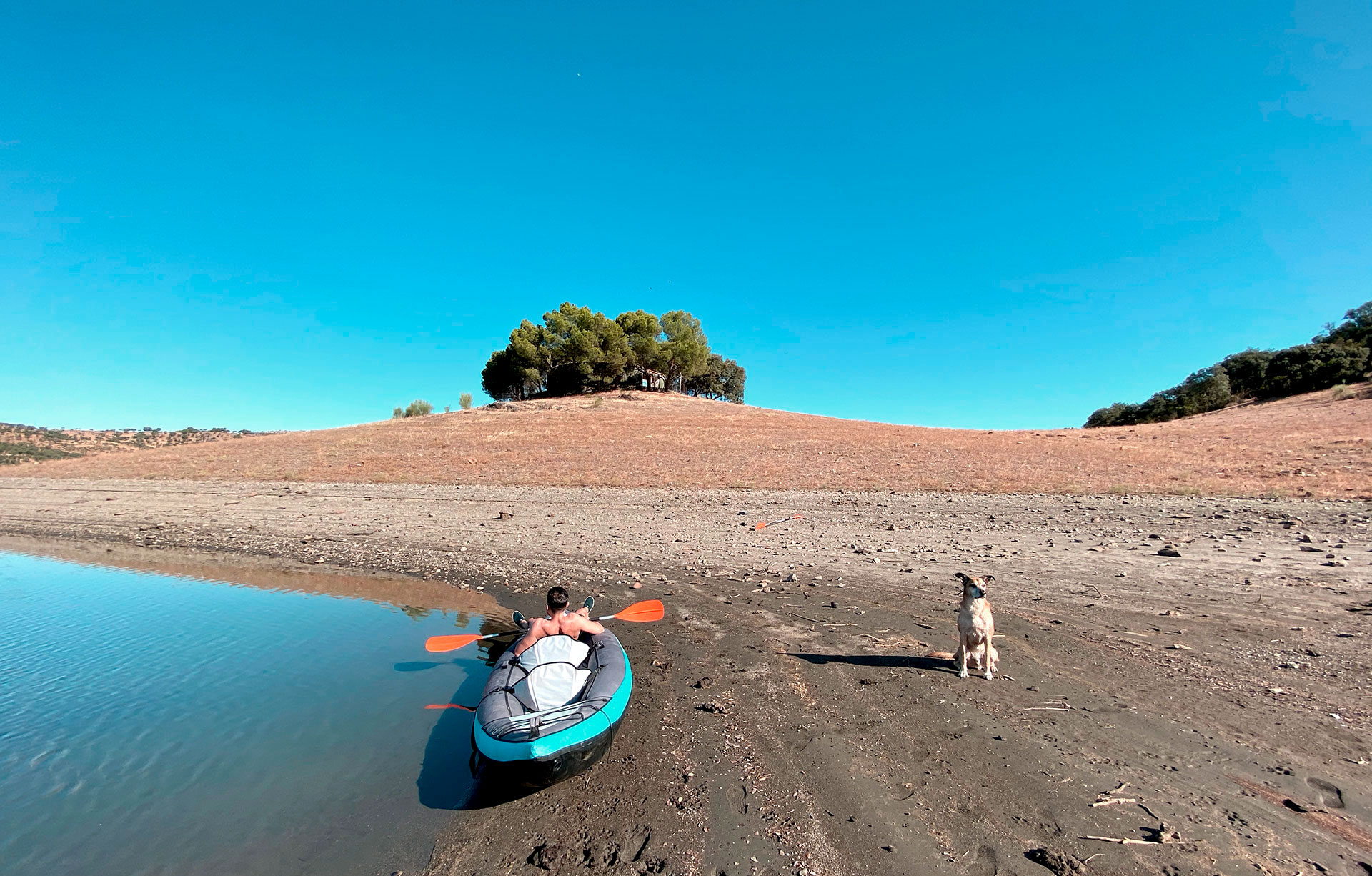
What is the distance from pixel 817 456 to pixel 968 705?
22.5m

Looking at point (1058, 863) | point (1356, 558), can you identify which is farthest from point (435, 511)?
point (1356, 558)

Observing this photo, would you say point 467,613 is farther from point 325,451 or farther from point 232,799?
point 325,451

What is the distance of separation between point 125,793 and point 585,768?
425 centimetres

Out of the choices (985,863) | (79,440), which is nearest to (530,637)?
(985,863)

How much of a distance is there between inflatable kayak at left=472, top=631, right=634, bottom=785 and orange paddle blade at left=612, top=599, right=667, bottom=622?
6.03 feet

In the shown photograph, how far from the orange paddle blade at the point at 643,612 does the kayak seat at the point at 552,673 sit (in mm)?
1898

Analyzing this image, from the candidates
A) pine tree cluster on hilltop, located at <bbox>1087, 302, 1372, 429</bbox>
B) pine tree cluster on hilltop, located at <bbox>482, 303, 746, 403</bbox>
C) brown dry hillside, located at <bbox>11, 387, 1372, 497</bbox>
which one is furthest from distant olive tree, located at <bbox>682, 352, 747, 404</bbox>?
pine tree cluster on hilltop, located at <bbox>1087, 302, 1372, 429</bbox>

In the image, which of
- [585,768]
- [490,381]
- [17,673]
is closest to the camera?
[585,768]

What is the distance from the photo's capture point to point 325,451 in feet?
111

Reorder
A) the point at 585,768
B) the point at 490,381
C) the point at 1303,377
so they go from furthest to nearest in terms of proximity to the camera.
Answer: the point at 490,381 → the point at 1303,377 → the point at 585,768

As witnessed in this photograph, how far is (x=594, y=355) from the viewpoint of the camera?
6931 cm

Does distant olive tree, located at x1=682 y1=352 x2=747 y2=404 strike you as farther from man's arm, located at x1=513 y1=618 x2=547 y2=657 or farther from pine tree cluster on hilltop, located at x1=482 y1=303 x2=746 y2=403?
man's arm, located at x1=513 y1=618 x2=547 y2=657

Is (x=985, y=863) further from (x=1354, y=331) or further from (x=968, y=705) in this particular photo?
(x=1354, y=331)

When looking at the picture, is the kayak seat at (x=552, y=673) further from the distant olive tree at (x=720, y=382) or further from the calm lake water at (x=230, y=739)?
the distant olive tree at (x=720, y=382)
